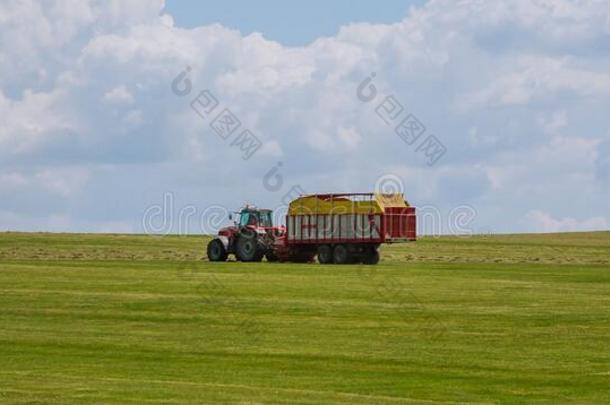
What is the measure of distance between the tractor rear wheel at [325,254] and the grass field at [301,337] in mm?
13012

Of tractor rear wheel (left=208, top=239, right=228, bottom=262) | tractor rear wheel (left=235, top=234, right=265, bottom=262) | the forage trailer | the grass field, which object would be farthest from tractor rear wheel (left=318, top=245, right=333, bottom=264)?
the grass field

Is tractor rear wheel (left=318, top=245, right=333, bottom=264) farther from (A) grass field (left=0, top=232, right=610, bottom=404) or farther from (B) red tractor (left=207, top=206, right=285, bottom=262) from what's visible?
(A) grass field (left=0, top=232, right=610, bottom=404)

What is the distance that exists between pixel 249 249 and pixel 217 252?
186 centimetres

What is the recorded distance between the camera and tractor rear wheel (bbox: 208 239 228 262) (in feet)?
202

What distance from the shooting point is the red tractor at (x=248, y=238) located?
60.5 metres

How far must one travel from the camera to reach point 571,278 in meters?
46.7

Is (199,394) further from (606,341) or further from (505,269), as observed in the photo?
(505,269)

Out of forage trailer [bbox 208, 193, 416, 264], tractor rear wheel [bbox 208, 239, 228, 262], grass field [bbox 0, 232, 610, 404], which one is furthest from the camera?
tractor rear wheel [bbox 208, 239, 228, 262]

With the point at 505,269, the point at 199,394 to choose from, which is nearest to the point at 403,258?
the point at 505,269

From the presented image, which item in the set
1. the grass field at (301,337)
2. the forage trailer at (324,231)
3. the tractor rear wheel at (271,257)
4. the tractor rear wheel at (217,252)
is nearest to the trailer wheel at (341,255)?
the forage trailer at (324,231)

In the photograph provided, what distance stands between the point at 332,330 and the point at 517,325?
4.13m

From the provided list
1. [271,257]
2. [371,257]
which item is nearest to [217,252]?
[271,257]

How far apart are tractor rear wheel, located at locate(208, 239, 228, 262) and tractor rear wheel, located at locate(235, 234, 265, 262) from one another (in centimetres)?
74

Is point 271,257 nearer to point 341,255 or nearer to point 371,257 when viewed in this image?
point 341,255
